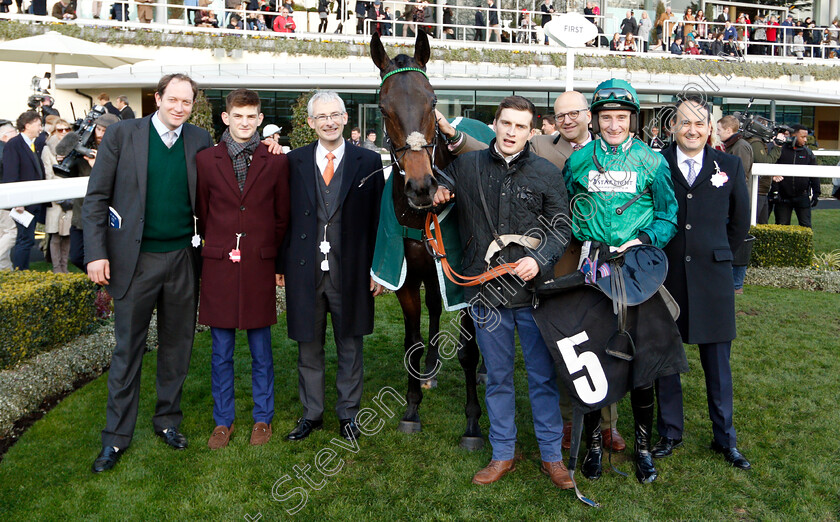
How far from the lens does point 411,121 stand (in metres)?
3.34

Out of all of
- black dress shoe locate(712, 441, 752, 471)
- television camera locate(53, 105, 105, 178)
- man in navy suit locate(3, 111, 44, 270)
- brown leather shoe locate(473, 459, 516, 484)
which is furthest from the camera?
man in navy suit locate(3, 111, 44, 270)

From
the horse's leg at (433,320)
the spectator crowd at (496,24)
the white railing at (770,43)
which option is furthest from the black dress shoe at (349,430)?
the white railing at (770,43)

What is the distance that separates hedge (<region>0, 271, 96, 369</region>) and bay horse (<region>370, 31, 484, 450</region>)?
8.87 feet

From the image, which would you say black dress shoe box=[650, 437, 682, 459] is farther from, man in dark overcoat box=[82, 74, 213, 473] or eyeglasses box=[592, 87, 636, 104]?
man in dark overcoat box=[82, 74, 213, 473]

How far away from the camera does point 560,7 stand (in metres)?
27.8

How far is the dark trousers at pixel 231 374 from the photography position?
13.0 feet

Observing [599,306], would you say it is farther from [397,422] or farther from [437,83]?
[437,83]

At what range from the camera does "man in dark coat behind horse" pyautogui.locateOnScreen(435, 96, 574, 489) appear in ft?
10.8

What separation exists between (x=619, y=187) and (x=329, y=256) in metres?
1.70

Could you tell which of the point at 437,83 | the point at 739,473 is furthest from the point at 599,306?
the point at 437,83

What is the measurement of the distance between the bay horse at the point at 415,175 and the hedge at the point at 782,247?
6.22 metres

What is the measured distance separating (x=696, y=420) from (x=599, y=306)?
1.60 meters

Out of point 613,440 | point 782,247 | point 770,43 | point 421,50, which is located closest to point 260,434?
point 613,440

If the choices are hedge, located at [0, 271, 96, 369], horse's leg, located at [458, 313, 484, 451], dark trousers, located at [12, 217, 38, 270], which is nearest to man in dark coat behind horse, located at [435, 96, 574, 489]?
horse's leg, located at [458, 313, 484, 451]
